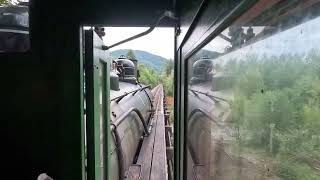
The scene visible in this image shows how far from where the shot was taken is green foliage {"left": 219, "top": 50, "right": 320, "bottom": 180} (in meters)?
0.34

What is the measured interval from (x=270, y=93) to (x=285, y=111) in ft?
0.18

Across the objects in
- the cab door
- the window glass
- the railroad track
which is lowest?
the railroad track

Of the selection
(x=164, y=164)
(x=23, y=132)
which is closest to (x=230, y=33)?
(x=23, y=132)

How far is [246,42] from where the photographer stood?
582mm

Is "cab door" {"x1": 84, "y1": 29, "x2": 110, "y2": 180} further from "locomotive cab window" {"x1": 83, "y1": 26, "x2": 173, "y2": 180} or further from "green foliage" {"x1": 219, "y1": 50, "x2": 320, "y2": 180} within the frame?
"green foliage" {"x1": 219, "y1": 50, "x2": 320, "y2": 180}

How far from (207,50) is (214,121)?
22cm

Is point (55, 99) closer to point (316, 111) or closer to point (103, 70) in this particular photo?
point (103, 70)

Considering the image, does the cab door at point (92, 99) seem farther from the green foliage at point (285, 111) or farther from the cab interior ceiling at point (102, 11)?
the green foliage at point (285, 111)

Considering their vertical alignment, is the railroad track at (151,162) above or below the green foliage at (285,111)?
below

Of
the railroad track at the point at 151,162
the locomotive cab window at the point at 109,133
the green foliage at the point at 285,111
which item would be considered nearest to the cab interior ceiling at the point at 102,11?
the locomotive cab window at the point at 109,133

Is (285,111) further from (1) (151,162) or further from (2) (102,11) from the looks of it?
(1) (151,162)

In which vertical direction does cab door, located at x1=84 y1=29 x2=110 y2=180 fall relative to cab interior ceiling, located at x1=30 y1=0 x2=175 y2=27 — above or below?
below

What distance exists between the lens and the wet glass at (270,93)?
0.35 metres

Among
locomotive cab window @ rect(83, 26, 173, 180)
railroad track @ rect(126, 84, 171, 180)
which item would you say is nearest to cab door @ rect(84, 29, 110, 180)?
locomotive cab window @ rect(83, 26, 173, 180)
